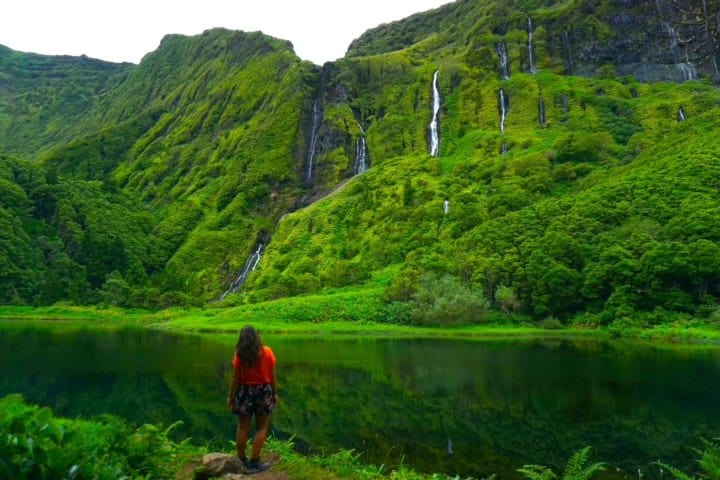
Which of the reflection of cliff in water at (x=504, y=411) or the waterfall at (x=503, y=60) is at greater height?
the waterfall at (x=503, y=60)

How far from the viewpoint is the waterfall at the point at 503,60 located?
176500mm

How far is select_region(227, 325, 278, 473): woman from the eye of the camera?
1309 centimetres

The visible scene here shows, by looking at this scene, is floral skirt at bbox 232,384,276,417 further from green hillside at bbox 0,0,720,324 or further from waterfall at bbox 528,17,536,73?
waterfall at bbox 528,17,536,73

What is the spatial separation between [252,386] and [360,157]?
159 m

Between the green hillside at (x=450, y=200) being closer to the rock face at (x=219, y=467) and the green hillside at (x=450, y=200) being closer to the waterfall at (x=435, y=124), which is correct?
the waterfall at (x=435, y=124)

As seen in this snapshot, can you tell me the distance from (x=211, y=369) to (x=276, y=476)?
29.0 m

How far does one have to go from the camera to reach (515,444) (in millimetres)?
21016

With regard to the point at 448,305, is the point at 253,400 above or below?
above

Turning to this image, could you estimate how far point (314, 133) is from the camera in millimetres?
182750

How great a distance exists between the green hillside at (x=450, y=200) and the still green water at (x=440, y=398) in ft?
101

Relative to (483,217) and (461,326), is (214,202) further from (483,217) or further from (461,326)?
(461,326)

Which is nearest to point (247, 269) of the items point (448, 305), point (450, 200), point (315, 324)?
point (450, 200)

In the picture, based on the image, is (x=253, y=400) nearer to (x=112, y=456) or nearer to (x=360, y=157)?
(x=112, y=456)

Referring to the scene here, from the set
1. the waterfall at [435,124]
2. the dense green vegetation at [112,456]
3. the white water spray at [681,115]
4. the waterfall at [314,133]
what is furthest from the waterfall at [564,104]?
the dense green vegetation at [112,456]
